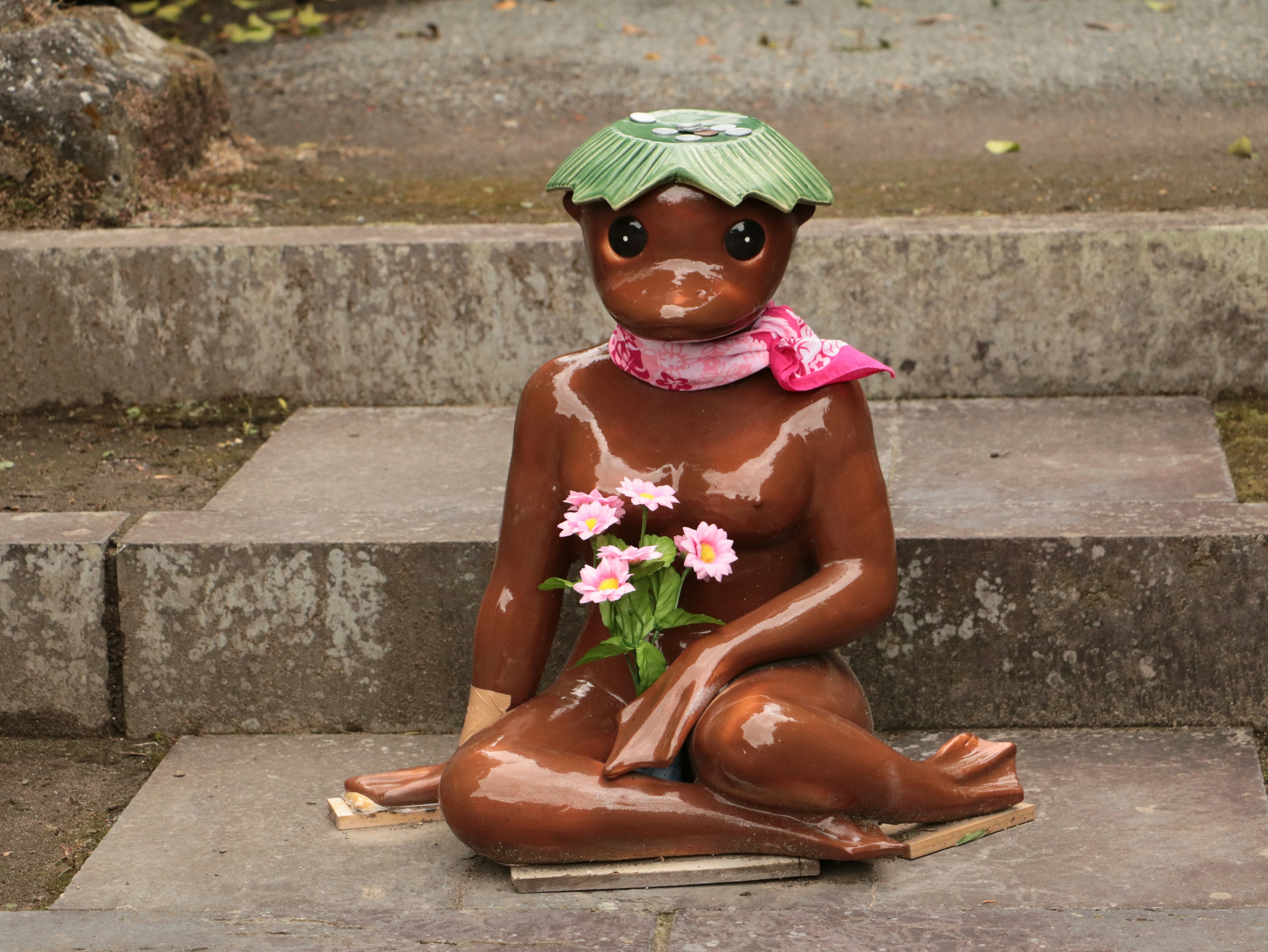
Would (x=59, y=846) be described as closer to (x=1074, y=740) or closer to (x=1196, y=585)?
(x=1074, y=740)

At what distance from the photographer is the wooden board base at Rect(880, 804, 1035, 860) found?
2.75m

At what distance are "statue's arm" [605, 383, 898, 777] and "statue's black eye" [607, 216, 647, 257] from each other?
1.38 ft

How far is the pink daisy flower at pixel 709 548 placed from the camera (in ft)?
8.72

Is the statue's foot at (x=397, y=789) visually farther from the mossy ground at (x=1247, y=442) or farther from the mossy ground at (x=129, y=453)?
the mossy ground at (x=1247, y=442)

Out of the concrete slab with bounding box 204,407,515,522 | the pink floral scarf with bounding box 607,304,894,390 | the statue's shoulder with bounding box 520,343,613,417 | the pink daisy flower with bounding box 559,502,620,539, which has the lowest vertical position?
the concrete slab with bounding box 204,407,515,522

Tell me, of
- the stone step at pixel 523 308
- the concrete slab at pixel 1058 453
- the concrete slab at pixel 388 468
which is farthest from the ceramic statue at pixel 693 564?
the stone step at pixel 523 308

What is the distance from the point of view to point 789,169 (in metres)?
2.64

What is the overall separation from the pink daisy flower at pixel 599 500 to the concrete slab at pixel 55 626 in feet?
3.80

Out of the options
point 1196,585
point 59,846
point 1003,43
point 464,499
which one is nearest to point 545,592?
point 464,499

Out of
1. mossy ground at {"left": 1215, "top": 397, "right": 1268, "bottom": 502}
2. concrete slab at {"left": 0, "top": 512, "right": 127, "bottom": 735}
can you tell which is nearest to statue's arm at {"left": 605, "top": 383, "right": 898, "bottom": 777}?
mossy ground at {"left": 1215, "top": 397, "right": 1268, "bottom": 502}

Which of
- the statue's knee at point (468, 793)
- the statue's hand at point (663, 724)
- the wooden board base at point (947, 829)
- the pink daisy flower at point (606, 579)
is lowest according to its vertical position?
the wooden board base at point (947, 829)

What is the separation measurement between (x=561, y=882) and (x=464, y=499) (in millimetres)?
1164

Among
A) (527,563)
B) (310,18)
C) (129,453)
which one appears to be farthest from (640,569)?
(310,18)

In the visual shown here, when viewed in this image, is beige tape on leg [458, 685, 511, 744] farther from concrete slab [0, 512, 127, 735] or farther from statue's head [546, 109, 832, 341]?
concrete slab [0, 512, 127, 735]
